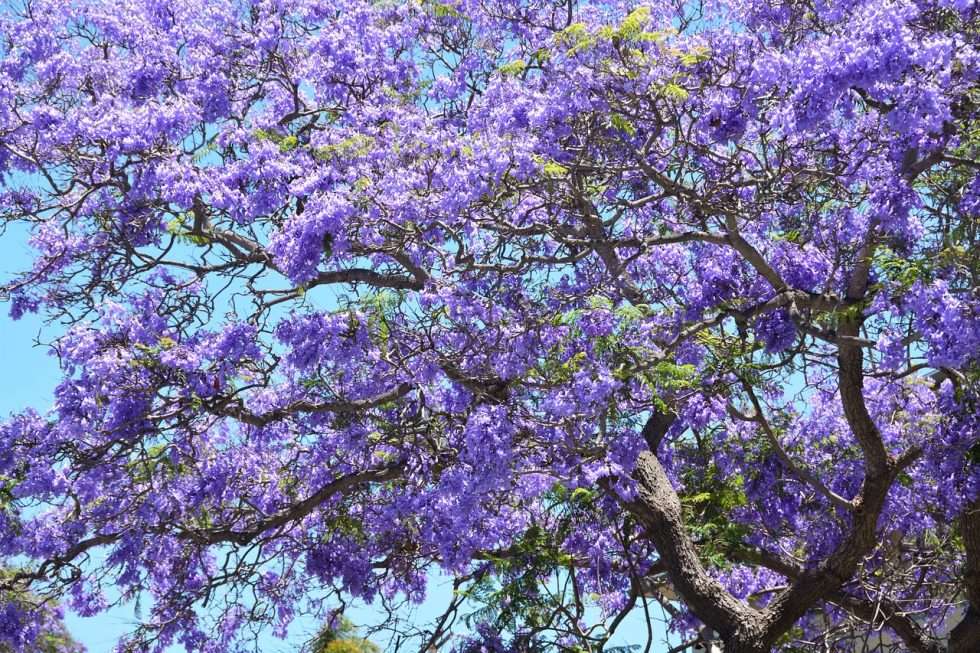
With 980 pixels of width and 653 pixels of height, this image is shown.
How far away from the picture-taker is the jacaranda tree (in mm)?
8844

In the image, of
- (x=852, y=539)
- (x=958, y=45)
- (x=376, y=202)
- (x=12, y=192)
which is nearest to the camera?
(x=958, y=45)

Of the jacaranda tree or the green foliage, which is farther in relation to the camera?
the green foliage

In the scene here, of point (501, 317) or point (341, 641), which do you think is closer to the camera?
point (501, 317)

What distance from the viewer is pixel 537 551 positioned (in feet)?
33.1

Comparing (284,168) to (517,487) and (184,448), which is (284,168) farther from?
(517,487)

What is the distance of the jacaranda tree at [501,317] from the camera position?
8844 millimetres

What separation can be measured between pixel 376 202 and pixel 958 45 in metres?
3.99

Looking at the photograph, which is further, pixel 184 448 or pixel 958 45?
pixel 184 448

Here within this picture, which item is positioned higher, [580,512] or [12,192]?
[12,192]

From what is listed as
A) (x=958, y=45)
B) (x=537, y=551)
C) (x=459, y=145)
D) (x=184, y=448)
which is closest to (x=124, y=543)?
(x=184, y=448)

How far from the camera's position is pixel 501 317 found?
9.58m

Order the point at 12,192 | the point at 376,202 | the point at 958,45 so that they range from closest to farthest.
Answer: the point at 958,45, the point at 376,202, the point at 12,192

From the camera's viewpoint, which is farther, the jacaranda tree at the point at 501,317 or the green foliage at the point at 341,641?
the green foliage at the point at 341,641

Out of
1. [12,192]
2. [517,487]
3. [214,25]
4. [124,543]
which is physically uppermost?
[214,25]
